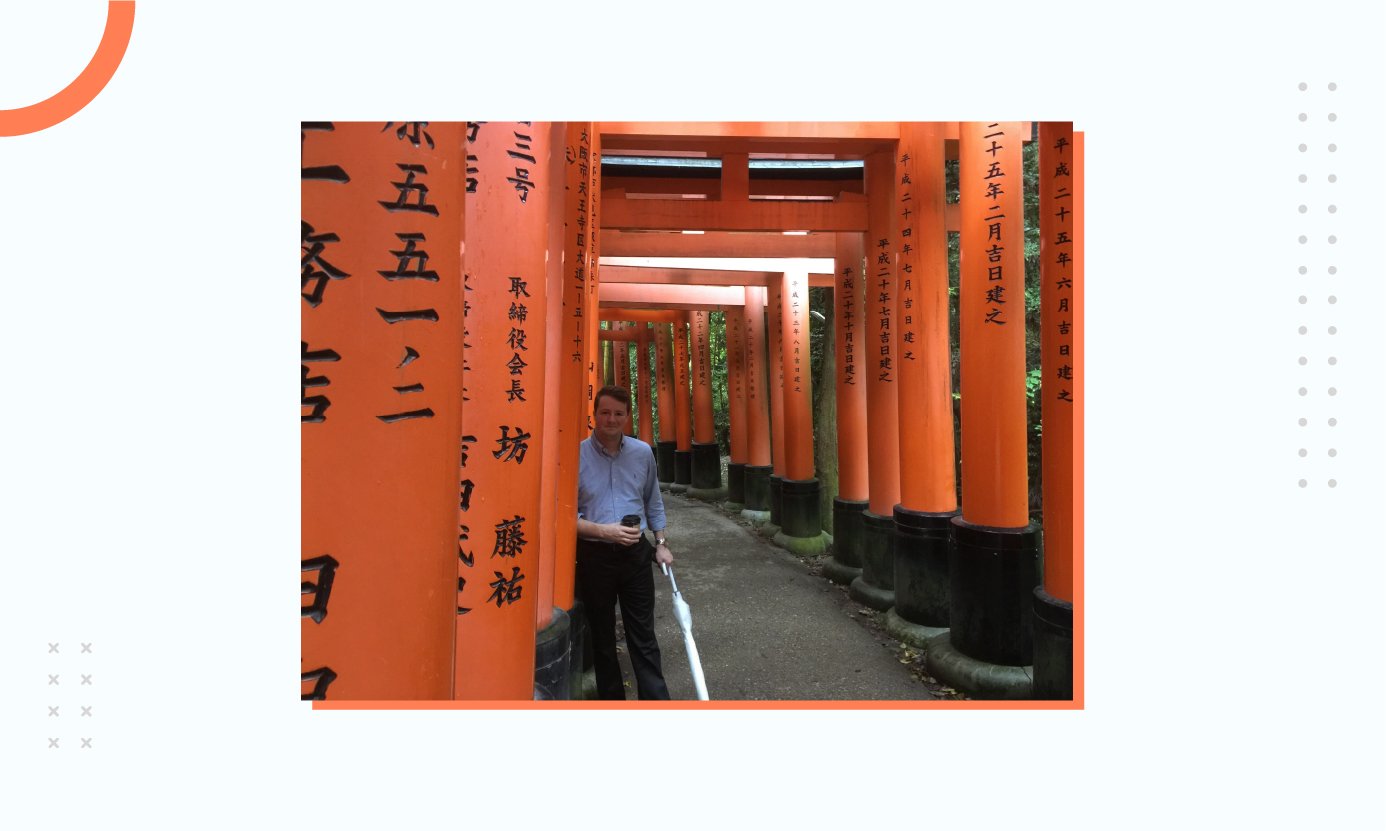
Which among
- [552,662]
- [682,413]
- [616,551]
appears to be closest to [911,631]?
[616,551]

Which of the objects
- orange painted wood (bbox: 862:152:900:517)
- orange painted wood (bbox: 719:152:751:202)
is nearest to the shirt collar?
orange painted wood (bbox: 862:152:900:517)

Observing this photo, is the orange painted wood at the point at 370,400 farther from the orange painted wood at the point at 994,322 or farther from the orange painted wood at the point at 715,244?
the orange painted wood at the point at 715,244

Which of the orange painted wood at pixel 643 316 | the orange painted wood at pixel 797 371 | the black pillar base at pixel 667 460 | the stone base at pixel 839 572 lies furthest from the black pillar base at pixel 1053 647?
the black pillar base at pixel 667 460

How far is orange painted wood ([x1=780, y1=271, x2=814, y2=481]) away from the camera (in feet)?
31.1

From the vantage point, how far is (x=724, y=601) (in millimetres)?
6543

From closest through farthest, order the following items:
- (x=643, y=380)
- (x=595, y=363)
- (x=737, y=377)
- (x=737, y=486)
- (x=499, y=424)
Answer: (x=499, y=424) < (x=595, y=363) < (x=737, y=377) < (x=737, y=486) < (x=643, y=380)

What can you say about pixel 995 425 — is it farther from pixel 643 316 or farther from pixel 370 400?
pixel 643 316

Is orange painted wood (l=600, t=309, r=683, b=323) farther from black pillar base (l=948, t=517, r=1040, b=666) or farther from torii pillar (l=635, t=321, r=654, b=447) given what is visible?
black pillar base (l=948, t=517, r=1040, b=666)

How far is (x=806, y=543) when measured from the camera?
30.1 ft

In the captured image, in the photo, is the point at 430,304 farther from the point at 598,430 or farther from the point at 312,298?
the point at 598,430

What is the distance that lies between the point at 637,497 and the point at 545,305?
1314mm

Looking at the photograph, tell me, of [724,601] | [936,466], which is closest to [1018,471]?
[936,466]

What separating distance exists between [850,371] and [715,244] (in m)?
2.22

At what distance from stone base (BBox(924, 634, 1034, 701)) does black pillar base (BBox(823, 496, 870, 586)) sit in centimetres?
273
